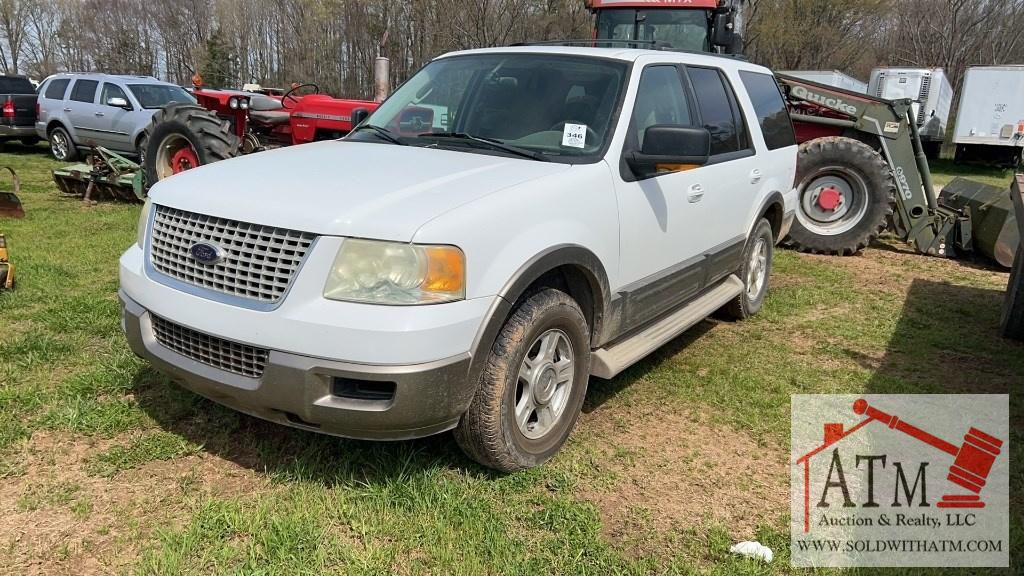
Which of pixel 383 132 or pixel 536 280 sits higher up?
pixel 383 132

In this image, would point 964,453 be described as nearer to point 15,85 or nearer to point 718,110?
point 718,110

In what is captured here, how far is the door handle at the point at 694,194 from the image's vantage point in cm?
417

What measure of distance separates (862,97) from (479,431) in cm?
767

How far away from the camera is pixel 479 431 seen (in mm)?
3004

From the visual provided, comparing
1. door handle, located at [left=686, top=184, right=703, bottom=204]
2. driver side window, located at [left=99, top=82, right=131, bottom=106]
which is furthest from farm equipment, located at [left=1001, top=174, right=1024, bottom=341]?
driver side window, located at [left=99, top=82, right=131, bottom=106]

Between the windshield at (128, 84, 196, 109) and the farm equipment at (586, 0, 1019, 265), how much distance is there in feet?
31.7

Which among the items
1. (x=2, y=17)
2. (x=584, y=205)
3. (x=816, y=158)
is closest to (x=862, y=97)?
(x=816, y=158)

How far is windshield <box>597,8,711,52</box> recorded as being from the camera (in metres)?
9.05

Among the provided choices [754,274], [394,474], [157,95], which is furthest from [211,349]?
[157,95]

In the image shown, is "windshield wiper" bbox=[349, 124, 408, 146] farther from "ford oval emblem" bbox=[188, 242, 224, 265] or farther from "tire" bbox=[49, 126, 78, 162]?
"tire" bbox=[49, 126, 78, 162]

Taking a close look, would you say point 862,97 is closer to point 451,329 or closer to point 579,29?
point 451,329

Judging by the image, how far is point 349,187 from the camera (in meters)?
2.95

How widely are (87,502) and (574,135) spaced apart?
269 centimetres

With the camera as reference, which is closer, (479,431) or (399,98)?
(479,431)
